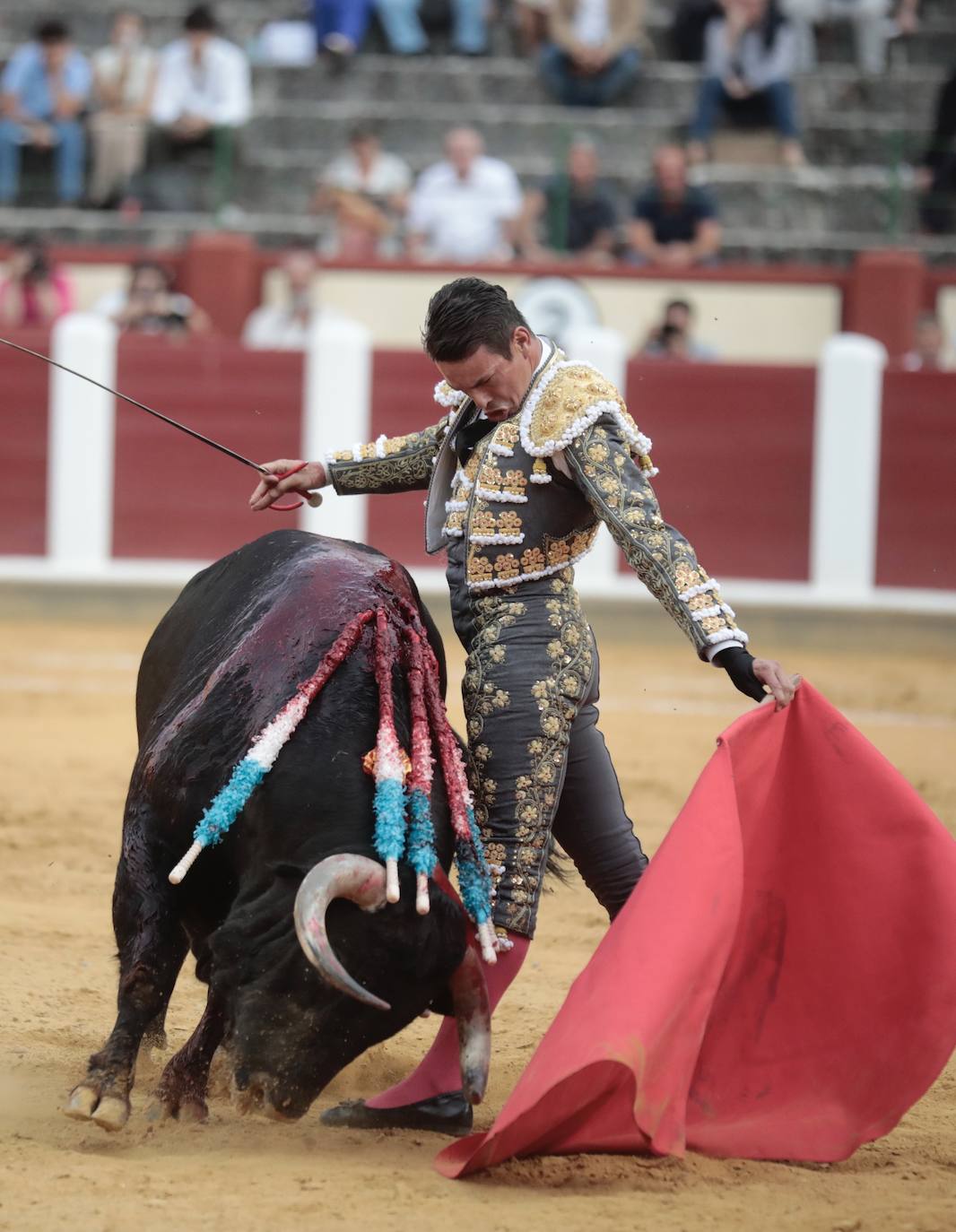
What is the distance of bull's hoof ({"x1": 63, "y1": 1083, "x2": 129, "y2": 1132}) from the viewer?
258cm

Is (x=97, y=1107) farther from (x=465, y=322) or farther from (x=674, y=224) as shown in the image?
(x=674, y=224)

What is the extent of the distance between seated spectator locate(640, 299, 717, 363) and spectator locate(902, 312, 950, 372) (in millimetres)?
886

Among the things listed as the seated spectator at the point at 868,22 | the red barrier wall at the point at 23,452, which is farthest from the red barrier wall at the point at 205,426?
the seated spectator at the point at 868,22

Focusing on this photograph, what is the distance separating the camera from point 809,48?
10570 mm

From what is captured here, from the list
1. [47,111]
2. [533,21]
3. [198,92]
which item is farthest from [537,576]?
[533,21]

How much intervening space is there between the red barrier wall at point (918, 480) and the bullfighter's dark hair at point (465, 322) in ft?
19.8

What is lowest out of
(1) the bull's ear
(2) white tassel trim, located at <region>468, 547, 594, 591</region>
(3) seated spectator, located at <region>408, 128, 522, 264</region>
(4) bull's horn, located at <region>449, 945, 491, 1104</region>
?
(4) bull's horn, located at <region>449, 945, 491, 1104</region>

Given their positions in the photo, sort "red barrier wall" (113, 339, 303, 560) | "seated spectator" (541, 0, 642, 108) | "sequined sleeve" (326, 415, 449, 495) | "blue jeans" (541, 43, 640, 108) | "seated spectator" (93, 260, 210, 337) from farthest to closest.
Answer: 1. "blue jeans" (541, 43, 640, 108)
2. "seated spectator" (541, 0, 642, 108)
3. "seated spectator" (93, 260, 210, 337)
4. "red barrier wall" (113, 339, 303, 560)
5. "sequined sleeve" (326, 415, 449, 495)

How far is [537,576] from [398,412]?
19.3 ft

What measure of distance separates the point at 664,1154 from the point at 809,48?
29.3ft

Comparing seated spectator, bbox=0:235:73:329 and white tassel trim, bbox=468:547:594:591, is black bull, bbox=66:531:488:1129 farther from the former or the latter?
seated spectator, bbox=0:235:73:329

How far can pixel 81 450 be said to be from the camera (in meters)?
8.71

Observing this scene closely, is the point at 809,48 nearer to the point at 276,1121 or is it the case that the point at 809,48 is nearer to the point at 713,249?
the point at 713,249

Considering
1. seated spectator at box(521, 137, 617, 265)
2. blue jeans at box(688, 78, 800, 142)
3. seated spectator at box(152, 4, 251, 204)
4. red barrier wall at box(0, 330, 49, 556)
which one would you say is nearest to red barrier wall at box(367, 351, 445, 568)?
seated spectator at box(521, 137, 617, 265)
